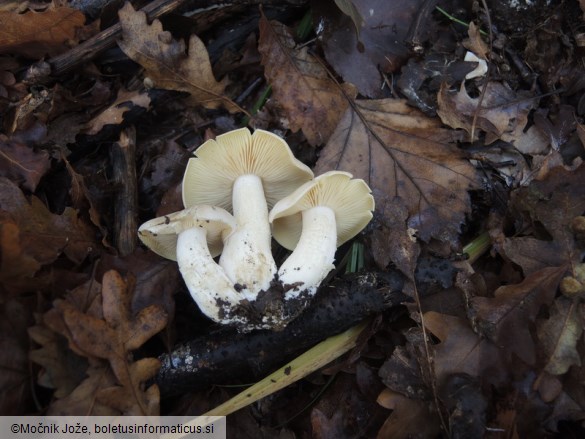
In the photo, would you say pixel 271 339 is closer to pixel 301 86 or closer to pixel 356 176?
pixel 356 176

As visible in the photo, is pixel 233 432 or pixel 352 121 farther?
pixel 352 121

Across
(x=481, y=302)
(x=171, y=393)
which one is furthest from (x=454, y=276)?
(x=171, y=393)

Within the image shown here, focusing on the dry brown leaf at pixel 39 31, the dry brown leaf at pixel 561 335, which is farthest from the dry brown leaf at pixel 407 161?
the dry brown leaf at pixel 39 31

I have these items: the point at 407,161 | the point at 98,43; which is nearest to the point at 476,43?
the point at 407,161

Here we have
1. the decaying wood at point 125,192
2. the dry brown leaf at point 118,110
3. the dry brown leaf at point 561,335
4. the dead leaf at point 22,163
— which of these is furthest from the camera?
the dry brown leaf at point 118,110

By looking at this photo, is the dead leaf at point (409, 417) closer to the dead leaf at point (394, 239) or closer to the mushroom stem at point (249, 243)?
the dead leaf at point (394, 239)

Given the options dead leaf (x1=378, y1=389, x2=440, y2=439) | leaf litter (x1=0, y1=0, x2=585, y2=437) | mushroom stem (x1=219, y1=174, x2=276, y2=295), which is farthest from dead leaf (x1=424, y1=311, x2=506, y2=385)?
mushroom stem (x1=219, y1=174, x2=276, y2=295)

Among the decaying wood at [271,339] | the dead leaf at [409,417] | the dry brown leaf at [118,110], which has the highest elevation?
the dry brown leaf at [118,110]

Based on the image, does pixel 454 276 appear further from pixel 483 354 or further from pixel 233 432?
pixel 233 432
